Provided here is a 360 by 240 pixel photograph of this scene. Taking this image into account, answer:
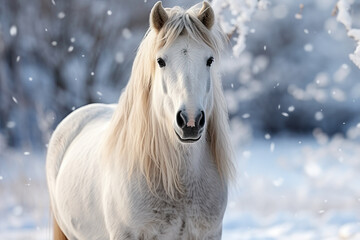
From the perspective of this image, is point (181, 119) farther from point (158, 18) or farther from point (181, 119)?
point (158, 18)

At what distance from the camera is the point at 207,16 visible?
1.45 m

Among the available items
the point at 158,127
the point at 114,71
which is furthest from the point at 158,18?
the point at 114,71

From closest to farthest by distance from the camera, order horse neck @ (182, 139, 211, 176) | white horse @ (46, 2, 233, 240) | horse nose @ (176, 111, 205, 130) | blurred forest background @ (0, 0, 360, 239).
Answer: horse nose @ (176, 111, 205, 130) < white horse @ (46, 2, 233, 240) < horse neck @ (182, 139, 211, 176) < blurred forest background @ (0, 0, 360, 239)

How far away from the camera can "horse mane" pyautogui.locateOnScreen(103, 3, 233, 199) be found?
4.68 feet

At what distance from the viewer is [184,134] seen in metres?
1.28

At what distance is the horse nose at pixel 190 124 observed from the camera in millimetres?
1256

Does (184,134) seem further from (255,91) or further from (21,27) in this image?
(21,27)

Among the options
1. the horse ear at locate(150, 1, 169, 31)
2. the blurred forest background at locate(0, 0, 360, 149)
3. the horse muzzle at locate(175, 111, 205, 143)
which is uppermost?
the blurred forest background at locate(0, 0, 360, 149)

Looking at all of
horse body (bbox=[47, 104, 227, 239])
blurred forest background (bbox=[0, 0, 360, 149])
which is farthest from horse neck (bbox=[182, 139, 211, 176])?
blurred forest background (bbox=[0, 0, 360, 149])

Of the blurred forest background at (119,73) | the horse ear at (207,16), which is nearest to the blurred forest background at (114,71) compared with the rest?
the blurred forest background at (119,73)

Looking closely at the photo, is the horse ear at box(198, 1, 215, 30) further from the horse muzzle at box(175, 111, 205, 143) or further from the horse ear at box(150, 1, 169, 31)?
the horse muzzle at box(175, 111, 205, 143)

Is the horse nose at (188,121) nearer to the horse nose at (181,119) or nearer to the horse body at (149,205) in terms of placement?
the horse nose at (181,119)

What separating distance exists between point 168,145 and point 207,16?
37 centimetres

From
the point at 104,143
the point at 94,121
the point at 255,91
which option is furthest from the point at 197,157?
the point at 255,91
